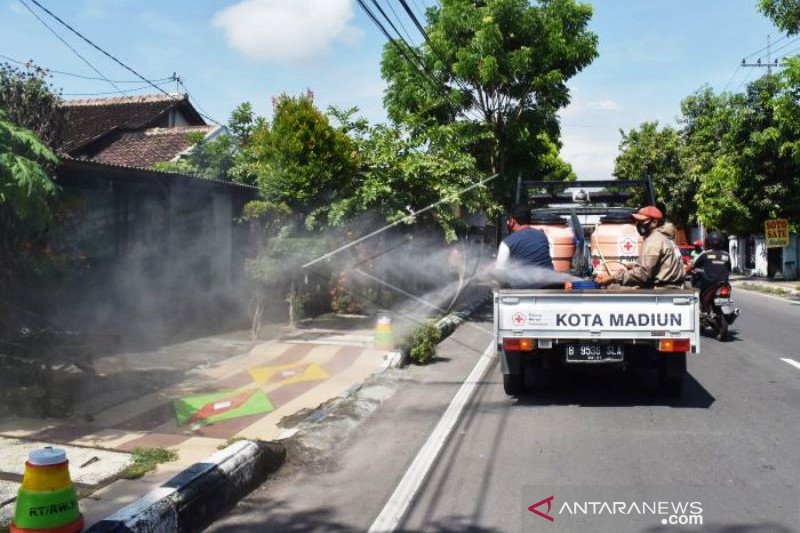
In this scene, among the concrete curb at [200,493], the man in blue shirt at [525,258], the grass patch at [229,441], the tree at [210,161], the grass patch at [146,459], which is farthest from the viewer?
the tree at [210,161]

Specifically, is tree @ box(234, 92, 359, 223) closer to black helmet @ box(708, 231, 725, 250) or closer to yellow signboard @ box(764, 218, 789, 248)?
black helmet @ box(708, 231, 725, 250)

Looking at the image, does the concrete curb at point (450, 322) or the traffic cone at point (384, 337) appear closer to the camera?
the concrete curb at point (450, 322)

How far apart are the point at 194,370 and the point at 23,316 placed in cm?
224

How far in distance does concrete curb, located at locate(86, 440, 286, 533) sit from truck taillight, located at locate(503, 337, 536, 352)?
103 inches

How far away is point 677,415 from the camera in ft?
21.5

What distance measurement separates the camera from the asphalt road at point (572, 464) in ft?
Answer: 13.8

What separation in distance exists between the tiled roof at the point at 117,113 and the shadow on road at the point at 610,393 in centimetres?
1639

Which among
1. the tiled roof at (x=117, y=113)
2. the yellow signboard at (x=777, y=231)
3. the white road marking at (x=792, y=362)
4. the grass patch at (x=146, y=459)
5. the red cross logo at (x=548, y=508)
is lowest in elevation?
the red cross logo at (x=548, y=508)

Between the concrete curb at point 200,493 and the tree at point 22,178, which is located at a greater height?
the tree at point 22,178

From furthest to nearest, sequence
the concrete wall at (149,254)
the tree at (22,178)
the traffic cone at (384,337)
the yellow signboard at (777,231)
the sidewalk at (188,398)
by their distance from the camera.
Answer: the yellow signboard at (777,231), the traffic cone at (384,337), the concrete wall at (149,254), the tree at (22,178), the sidewalk at (188,398)

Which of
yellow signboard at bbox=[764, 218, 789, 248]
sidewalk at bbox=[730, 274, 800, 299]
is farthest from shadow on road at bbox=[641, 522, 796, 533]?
yellow signboard at bbox=[764, 218, 789, 248]

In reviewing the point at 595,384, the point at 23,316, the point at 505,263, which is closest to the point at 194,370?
the point at 23,316

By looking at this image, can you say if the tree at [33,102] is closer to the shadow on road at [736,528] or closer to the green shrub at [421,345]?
the green shrub at [421,345]

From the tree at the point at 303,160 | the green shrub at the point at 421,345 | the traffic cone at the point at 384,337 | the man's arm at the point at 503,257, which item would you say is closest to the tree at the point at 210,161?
the tree at the point at 303,160
